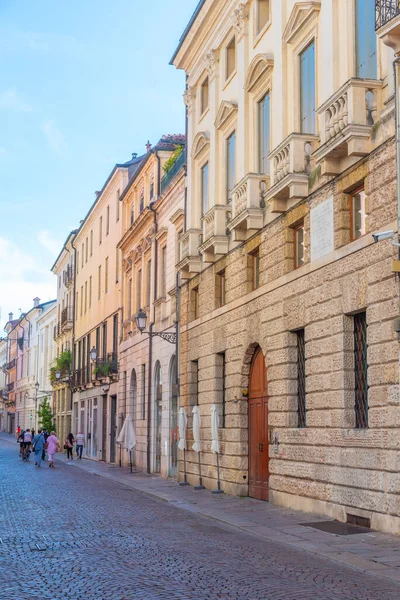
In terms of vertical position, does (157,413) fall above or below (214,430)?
above

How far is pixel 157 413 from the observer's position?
3241 centimetres

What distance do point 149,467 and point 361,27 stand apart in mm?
20928

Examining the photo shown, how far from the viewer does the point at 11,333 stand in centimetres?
10750

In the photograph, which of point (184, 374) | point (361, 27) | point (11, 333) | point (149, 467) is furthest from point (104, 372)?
point (11, 333)

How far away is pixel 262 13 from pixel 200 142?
5358mm

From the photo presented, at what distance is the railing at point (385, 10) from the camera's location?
42.6 feet

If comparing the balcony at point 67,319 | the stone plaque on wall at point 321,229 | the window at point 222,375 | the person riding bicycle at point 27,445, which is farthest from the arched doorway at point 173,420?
the balcony at point 67,319

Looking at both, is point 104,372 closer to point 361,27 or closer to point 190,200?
point 190,200

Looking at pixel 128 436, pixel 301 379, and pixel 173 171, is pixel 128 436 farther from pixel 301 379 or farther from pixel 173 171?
pixel 301 379

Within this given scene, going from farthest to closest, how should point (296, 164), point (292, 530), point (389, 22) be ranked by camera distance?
1. point (296, 164)
2. point (292, 530)
3. point (389, 22)

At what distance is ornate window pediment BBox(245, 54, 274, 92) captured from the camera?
19.8 meters

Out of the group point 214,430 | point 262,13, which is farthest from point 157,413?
point 262,13

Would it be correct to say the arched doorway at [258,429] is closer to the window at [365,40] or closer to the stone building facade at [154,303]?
the stone building facade at [154,303]

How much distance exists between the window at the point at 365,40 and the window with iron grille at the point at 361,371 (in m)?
4.20
